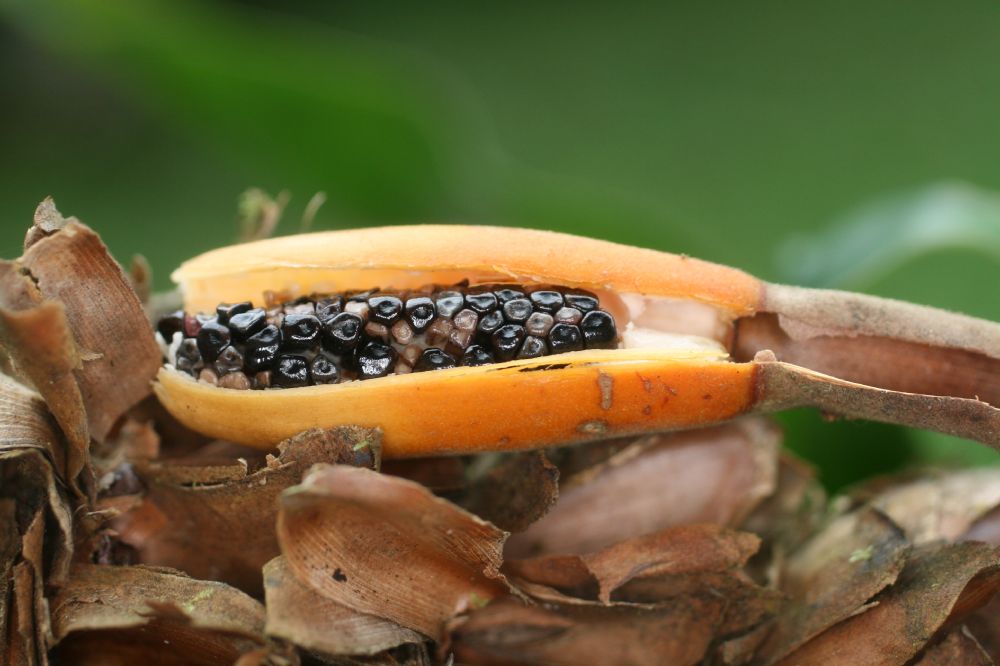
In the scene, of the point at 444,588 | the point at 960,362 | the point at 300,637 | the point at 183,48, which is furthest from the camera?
the point at 183,48

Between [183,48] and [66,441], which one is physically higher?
[183,48]

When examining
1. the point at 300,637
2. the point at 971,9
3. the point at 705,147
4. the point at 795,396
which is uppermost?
the point at 971,9

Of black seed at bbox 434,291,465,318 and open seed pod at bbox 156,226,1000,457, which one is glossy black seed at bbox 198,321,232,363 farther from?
black seed at bbox 434,291,465,318

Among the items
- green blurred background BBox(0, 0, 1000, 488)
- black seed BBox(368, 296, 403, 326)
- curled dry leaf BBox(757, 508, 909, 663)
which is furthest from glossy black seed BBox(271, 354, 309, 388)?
green blurred background BBox(0, 0, 1000, 488)

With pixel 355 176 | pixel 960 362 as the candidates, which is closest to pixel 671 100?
pixel 355 176

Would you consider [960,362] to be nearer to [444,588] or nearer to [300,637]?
[444,588]

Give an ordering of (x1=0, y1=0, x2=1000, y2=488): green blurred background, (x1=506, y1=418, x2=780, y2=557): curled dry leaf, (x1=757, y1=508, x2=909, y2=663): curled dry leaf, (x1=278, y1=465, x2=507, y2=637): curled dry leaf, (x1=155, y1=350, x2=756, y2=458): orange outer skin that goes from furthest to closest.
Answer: (x1=0, y1=0, x2=1000, y2=488): green blurred background < (x1=506, y1=418, x2=780, y2=557): curled dry leaf < (x1=757, y1=508, x2=909, y2=663): curled dry leaf < (x1=155, y1=350, x2=756, y2=458): orange outer skin < (x1=278, y1=465, x2=507, y2=637): curled dry leaf

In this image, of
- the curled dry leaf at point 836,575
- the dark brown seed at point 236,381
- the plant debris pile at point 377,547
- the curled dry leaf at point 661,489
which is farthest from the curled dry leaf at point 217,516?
the curled dry leaf at point 836,575
